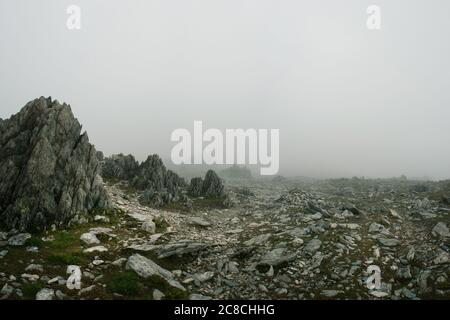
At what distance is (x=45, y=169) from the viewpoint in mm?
19844

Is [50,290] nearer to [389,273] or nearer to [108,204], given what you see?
[108,204]

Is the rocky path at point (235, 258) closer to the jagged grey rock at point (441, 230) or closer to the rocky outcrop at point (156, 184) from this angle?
the jagged grey rock at point (441, 230)

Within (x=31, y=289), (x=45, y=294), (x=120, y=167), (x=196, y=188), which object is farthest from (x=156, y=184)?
(x=45, y=294)

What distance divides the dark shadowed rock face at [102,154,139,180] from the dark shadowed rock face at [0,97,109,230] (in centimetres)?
1383

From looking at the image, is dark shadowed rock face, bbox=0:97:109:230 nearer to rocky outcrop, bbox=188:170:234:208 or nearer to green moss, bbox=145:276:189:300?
green moss, bbox=145:276:189:300

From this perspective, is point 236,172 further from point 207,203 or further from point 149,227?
point 149,227

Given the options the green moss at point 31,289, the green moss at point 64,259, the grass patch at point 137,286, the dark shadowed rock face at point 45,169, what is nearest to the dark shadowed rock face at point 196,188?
the dark shadowed rock face at point 45,169

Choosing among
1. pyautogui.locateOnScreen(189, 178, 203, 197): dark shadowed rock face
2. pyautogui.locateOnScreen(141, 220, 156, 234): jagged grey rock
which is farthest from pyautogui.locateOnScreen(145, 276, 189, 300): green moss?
pyautogui.locateOnScreen(189, 178, 203, 197): dark shadowed rock face

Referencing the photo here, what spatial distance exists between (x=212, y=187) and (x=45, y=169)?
2154 cm

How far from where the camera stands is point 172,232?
21.5m

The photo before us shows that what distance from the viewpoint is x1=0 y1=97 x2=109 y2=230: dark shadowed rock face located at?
18422mm

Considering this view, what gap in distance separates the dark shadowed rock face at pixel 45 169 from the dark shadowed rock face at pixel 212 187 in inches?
660
